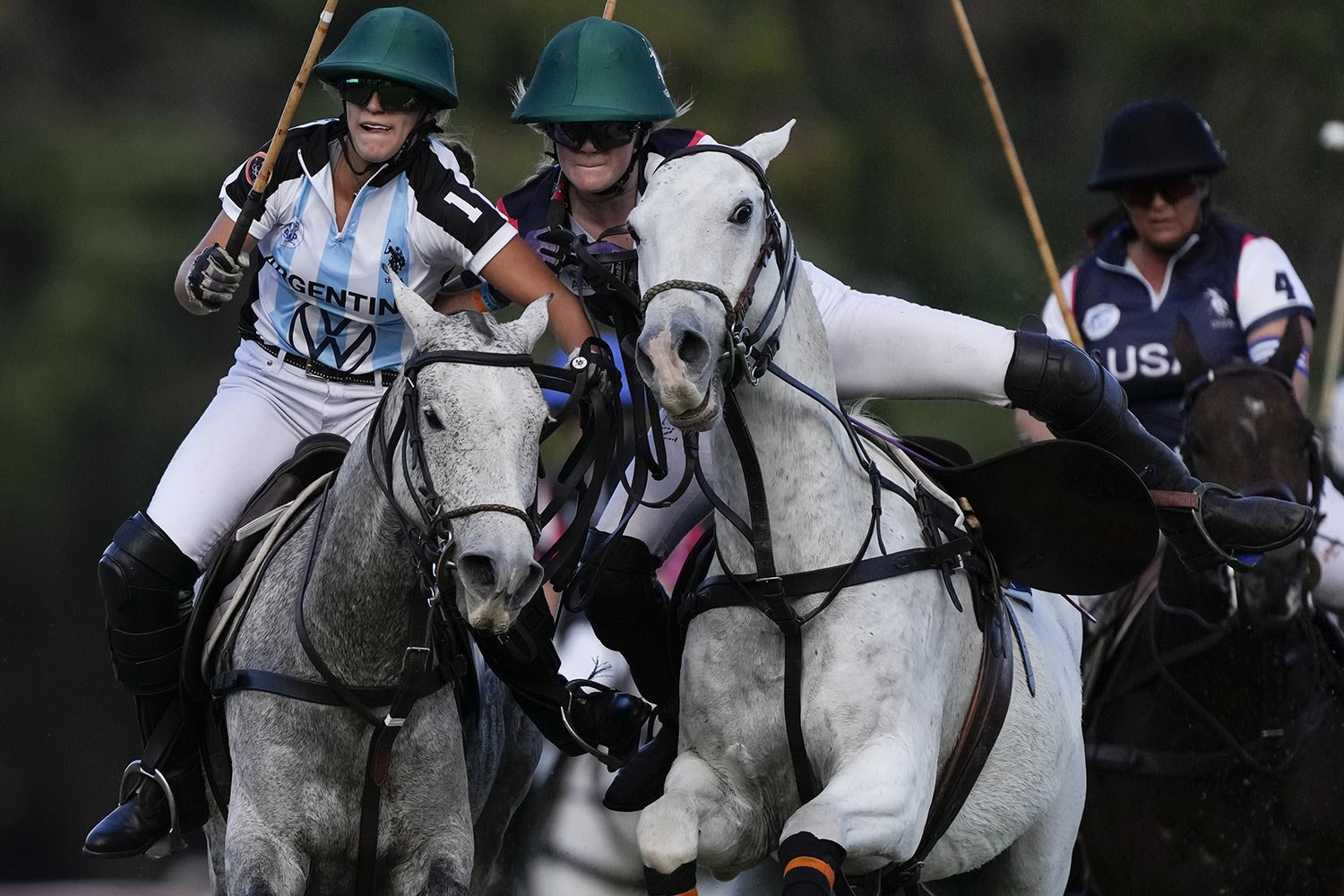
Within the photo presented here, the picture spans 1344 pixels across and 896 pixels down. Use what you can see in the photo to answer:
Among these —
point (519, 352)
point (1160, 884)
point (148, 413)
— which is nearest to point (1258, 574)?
point (1160, 884)

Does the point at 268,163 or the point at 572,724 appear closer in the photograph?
the point at 268,163

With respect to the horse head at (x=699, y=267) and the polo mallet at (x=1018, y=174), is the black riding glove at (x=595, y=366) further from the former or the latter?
the polo mallet at (x=1018, y=174)

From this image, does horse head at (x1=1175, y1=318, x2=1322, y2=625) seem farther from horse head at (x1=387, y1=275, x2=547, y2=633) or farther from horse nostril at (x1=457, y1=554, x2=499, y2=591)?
horse nostril at (x1=457, y1=554, x2=499, y2=591)

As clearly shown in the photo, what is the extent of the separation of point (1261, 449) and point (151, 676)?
2690mm

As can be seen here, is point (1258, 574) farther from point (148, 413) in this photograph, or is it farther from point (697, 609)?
point (148, 413)

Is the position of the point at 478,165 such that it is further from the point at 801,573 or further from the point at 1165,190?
the point at 801,573

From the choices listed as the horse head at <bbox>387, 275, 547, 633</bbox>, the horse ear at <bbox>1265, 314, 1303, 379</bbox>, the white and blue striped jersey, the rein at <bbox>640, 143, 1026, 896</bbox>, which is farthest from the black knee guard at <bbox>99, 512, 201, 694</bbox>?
the horse ear at <bbox>1265, 314, 1303, 379</bbox>

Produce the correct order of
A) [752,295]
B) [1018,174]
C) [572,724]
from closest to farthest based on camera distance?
1. [752,295]
2. [572,724]
3. [1018,174]

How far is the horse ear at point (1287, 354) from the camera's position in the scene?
5.32 m

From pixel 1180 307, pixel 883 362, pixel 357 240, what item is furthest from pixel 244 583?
pixel 1180 307

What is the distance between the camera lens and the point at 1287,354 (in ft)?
17.5

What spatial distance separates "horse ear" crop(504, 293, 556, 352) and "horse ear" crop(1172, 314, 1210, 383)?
212cm

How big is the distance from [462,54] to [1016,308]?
10.8 feet

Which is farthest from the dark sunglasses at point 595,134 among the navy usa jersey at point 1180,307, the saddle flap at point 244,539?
the navy usa jersey at point 1180,307
